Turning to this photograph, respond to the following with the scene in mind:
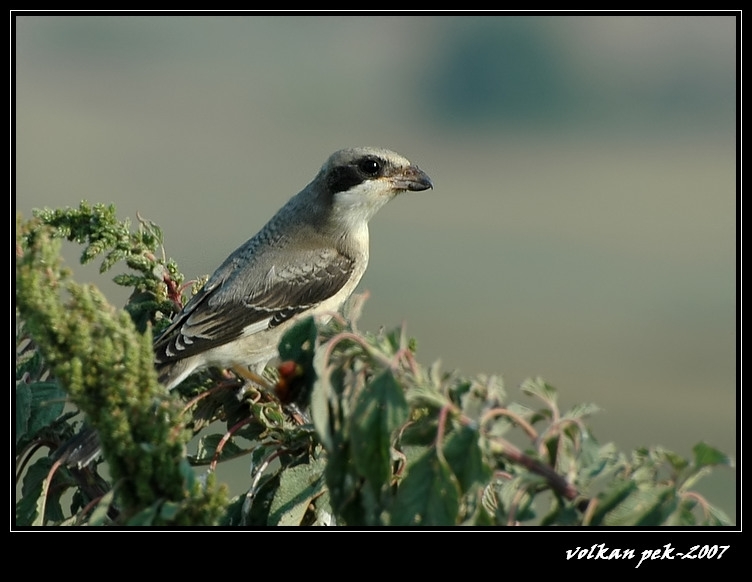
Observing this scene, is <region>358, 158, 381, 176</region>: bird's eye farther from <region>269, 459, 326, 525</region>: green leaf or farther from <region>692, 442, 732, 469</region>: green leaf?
<region>692, 442, 732, 469</region>: green leaf

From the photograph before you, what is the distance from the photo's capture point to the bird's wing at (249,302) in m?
4.16

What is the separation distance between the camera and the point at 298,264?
5086 millimetres

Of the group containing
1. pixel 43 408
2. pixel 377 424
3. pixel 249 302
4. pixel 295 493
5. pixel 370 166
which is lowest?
pixel 249 302

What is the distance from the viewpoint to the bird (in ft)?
15.1

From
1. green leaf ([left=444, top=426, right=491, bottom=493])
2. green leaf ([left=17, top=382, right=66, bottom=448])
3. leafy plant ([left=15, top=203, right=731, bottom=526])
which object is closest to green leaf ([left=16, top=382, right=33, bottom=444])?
green leaf ([left=17, top=382, right=66, bottom=448])

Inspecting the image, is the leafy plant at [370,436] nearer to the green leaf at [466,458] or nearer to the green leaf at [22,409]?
the green leaf at [466,458]

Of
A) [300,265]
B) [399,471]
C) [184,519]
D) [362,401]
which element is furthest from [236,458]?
[300,265]

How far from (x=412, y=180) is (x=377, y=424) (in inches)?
139

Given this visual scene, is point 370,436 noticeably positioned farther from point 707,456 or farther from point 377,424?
point 707,456

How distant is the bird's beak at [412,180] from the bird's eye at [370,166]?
11 centimetres

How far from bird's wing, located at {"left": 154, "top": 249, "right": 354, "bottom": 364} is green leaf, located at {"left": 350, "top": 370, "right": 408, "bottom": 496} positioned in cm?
237

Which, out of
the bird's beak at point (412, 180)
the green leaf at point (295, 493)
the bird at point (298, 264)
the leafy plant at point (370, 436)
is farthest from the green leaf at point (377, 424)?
the bird's beak at point (412, 180)

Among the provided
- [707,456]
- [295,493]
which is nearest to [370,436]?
[707,456]

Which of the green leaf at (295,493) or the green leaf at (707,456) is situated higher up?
the green leaf at (707,456)
